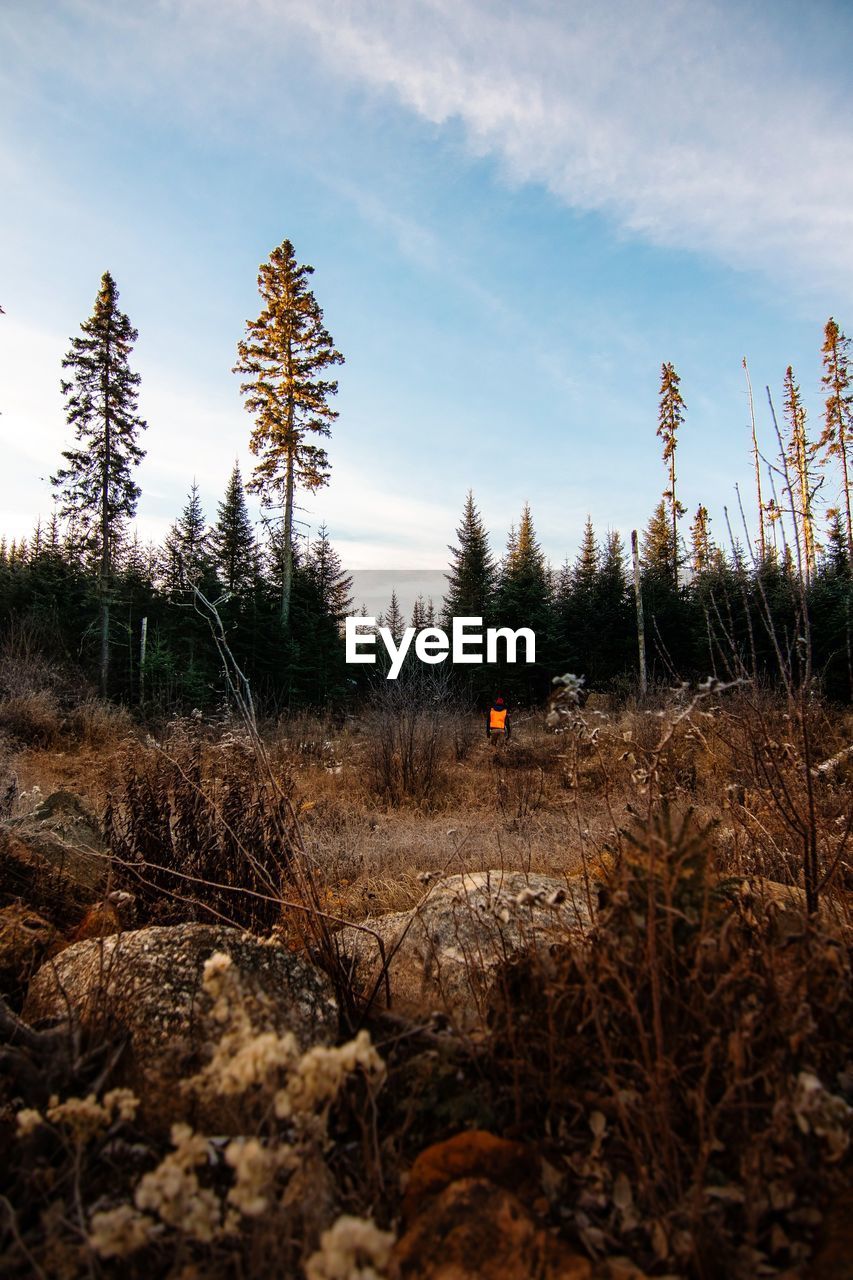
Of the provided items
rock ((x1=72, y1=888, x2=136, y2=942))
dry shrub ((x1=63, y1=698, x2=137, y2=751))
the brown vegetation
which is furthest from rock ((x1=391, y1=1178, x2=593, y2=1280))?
dry shrub ((x1=63, y1=698, x2=137, y2=751))

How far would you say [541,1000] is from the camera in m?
1.61

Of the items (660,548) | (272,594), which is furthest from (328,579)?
(660,548)

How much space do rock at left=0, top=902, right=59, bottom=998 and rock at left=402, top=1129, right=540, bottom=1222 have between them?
168 centimetres

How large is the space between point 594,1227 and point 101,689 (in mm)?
19518

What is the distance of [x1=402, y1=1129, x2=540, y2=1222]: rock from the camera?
1.24 meters

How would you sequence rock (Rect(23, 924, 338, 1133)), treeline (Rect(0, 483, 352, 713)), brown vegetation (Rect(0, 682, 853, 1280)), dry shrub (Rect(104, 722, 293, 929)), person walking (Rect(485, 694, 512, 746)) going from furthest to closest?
treeline (Rect(0, 483, 352, 713)) → person walking (Rect(485, 694, 512, 746)) → dry shrub (Rect(104, 722, 293, 929)) → rock (Rect(23, 924, 338, 1133)) → brown vegetation (Rect(0, 682, 853, 1280))

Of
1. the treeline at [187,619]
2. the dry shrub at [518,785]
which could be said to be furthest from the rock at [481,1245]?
the treeline at [187,619]

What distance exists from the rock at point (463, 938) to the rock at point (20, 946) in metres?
1.14

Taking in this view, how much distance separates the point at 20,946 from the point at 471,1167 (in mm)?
1991

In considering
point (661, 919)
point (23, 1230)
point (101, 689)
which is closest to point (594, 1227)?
point (661, 919)

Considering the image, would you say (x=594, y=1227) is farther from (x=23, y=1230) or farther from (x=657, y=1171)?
(x=23, y=1230)

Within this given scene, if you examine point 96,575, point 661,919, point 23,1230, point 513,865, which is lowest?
point 513,865

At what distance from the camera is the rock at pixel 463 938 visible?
1852mm

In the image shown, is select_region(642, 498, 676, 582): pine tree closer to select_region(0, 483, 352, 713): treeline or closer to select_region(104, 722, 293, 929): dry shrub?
select_region(0, 483, 352, 713): treeline
